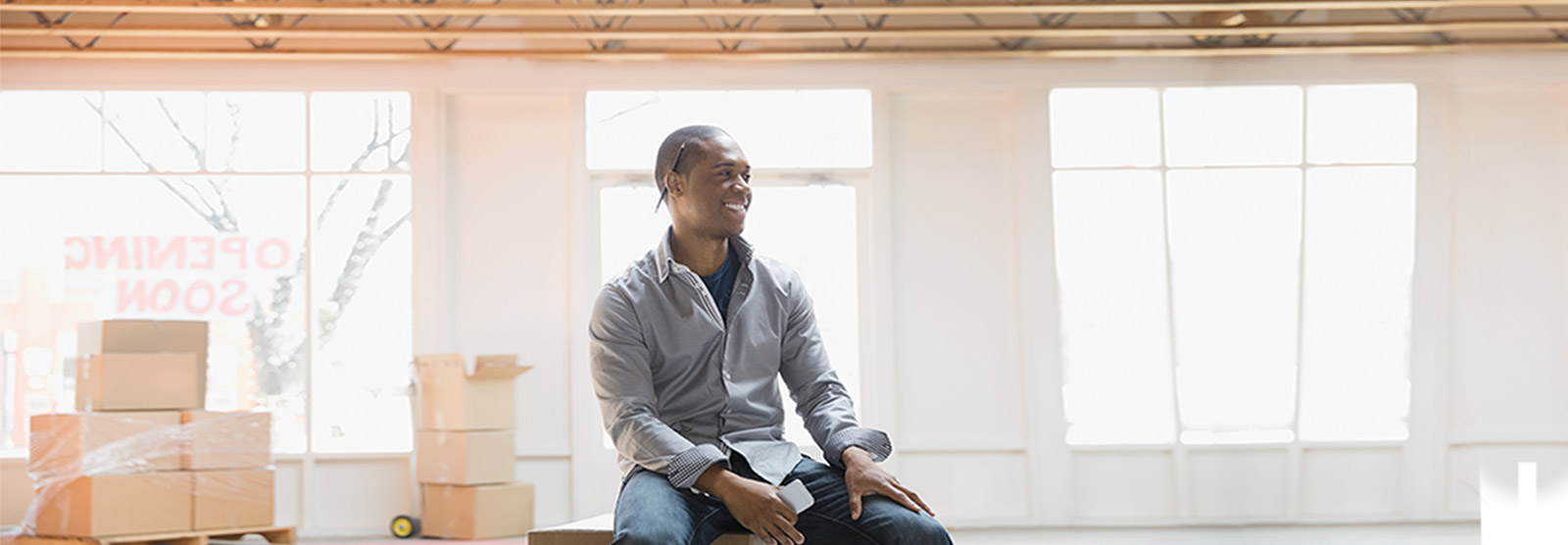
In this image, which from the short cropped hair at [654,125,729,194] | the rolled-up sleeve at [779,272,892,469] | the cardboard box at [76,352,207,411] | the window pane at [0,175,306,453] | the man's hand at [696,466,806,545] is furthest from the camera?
the window pane at [0,175,306,453]

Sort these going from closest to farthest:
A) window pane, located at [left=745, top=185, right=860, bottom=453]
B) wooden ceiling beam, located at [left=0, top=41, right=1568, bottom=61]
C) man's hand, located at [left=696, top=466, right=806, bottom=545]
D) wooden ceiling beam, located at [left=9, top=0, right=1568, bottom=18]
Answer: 1. man's hand, located at [left=696, top=466, right=806, bottom=545]
2. wooden ceiling beam, located at [left=9, top=0, right=1568, bottom=18]
3. wooden ceiling beam, located at [left=0, top=41, right=1568, bottom=61]
4. window pane, located at [left=745, top=185, right=860, bottom=453]

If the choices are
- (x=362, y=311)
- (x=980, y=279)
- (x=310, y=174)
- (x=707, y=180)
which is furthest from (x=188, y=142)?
(x=707, y=180)

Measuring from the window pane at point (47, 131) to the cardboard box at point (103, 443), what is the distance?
2.35 m

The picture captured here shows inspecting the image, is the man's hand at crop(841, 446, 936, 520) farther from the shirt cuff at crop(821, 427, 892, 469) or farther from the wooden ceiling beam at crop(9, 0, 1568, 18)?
the wooden ceiling beam at crop(9, 0, 1568, 18)

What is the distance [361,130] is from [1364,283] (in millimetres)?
6175

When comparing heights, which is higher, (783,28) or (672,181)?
(783,28)

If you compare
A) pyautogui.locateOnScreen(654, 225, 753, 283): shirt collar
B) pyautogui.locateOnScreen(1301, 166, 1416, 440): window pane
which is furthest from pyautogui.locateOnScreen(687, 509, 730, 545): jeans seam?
pyautogui.locateOnScreen(1301, 166, 1416, 440): window pane

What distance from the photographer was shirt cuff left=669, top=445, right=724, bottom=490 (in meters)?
2.54

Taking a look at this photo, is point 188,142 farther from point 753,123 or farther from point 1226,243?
point 1226,243

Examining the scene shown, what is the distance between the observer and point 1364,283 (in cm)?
813

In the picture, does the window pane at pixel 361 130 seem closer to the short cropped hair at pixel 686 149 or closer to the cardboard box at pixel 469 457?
the cardboard box at pixel 469 457

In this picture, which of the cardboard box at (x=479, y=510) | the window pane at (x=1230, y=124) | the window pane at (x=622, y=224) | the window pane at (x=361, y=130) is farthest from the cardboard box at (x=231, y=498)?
the window pane at (x=1230, y=124)

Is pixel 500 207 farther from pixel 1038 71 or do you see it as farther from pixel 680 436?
pixel 680 436

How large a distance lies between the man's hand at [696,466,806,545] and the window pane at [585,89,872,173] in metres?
5.60
